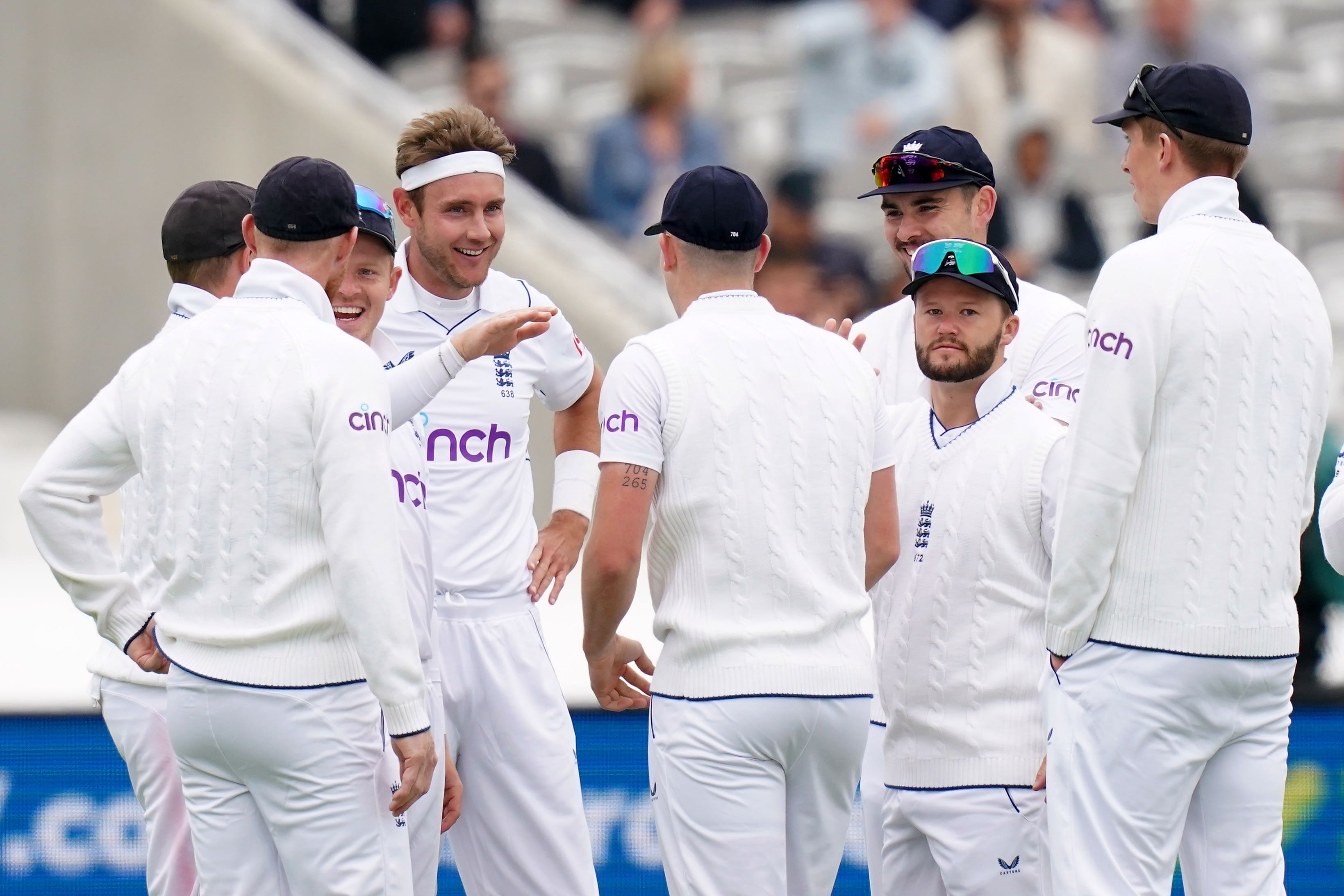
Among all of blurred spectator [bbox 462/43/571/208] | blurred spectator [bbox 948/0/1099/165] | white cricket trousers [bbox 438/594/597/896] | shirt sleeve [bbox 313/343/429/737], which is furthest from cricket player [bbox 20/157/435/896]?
blurred spectator [bbox 948/0/1099/165]

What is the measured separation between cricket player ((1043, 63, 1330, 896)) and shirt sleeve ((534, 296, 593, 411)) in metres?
1.57

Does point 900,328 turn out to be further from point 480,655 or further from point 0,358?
point 0,358

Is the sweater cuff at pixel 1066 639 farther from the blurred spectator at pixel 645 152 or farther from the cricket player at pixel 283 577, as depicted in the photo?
the blurred spectator at pixel 645 152

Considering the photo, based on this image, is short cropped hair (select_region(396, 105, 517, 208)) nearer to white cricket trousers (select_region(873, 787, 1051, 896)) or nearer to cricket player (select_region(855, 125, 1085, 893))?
cricket player (select_region(855, 125, 1085, 893))

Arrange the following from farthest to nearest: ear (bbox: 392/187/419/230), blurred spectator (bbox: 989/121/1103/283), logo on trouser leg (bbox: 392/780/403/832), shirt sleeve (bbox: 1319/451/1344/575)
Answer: blurred spectator (bbox: 989/121/1103/283)
ear (bbox: 392/187/419/230)
shirt sleeve (bbox: 1319/451/1344/575)
logo on trouser leg (bbox: 392/780/403/832)

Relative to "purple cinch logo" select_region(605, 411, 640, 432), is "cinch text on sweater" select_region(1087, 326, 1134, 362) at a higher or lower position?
higher

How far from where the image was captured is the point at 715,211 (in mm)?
3430

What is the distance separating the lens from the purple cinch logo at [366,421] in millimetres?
3053

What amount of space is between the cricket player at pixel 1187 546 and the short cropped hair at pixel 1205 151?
2cm

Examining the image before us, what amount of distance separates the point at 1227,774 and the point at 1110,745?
0.85ft

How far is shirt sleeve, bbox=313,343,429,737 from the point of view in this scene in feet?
9.96

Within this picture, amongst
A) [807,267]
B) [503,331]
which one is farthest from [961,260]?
[807,267]

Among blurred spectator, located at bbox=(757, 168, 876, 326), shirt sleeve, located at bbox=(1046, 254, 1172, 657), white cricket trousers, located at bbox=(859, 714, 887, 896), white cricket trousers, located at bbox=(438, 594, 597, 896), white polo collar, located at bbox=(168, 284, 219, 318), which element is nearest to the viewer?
shirt sleeve, located at bbox=(1046, 254, 1172, 657)

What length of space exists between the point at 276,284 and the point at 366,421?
36 cm
